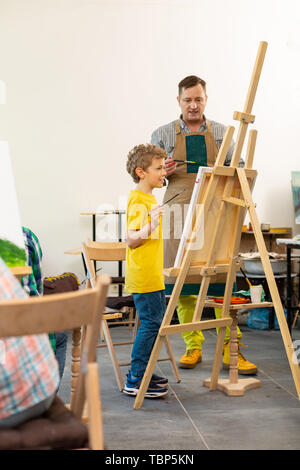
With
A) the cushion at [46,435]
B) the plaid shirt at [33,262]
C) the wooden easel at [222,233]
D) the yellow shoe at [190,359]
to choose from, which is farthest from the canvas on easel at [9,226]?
the yellow shoe at [190,359]

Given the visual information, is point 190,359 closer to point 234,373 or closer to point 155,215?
point 234,373

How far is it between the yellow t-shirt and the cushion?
1.41 m

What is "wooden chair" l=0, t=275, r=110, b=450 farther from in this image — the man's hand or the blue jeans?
the man's hand

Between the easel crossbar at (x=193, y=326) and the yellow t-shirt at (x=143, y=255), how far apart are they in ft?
0.97

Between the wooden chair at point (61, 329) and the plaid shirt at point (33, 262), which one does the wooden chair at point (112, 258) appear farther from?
the wooden chair at point (61, 329)

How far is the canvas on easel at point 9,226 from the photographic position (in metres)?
1.71

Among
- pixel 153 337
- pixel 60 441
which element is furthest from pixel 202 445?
pixel 60 441

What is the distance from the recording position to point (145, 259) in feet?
8.62

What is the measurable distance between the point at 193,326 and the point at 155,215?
536 mm

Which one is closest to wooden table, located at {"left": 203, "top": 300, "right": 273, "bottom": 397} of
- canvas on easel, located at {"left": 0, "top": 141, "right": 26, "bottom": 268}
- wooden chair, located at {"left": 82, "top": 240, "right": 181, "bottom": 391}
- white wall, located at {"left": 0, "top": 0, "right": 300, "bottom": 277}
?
→ wooden chair, located at {"left": 82, "top": 240, "right": 181, "bottom": 391}

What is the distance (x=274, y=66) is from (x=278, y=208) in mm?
1440

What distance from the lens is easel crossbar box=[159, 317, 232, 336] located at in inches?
92.8

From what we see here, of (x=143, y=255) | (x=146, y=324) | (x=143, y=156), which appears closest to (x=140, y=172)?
(x=143, y=156)
